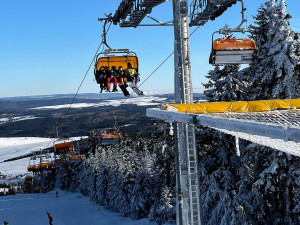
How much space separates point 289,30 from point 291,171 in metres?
7.11

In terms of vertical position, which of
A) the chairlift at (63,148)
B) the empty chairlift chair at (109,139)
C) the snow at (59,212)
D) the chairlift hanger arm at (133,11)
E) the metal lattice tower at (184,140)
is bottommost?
the snow at (59,212)

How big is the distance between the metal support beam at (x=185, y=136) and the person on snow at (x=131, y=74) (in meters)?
7.29

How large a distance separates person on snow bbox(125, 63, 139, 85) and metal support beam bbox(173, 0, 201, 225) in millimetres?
7285

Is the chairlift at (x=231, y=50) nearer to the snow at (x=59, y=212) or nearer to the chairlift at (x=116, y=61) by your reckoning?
the chairlift at (x=116, y=61)

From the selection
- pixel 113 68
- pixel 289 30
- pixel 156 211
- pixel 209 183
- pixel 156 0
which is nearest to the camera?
pixel 156 0

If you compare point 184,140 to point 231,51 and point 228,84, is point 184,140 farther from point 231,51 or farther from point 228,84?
point 228,84

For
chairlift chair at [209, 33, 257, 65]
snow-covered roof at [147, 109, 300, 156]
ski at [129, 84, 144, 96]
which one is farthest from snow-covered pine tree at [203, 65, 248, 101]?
snow-covered roof at [147, 109, 300, 156]

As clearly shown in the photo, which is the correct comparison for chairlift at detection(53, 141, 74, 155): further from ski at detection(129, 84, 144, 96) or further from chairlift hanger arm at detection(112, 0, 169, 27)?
chairlift hanger arm at detection(112, 0, 169, 27)

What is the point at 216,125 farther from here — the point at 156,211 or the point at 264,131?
the point at 156,211

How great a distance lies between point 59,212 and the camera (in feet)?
172

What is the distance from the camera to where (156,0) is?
9.14m

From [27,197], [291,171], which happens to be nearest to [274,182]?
[291,171]

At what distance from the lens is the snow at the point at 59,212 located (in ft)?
152

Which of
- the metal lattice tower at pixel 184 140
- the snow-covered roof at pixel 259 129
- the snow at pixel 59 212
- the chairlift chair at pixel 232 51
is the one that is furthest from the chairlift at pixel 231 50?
the snow at pixel 59 212
